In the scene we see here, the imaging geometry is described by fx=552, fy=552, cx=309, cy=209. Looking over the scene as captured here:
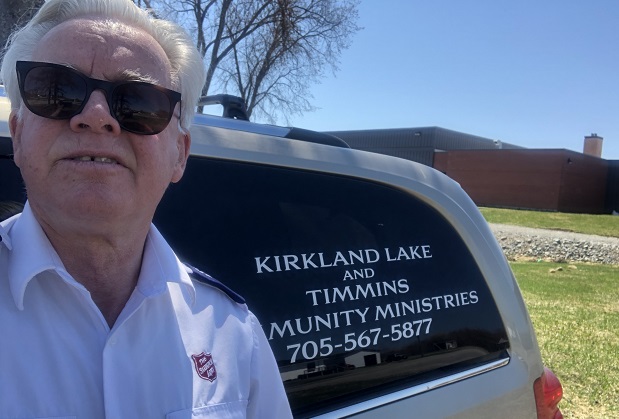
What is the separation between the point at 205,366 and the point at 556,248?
18933 mm

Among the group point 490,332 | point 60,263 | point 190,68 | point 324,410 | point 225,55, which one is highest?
point 225,55

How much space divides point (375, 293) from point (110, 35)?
1170mm

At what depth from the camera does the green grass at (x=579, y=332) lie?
16.6ft

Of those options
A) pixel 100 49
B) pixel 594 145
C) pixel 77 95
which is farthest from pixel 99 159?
pixel 594 145

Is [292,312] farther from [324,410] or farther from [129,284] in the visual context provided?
[129,284]

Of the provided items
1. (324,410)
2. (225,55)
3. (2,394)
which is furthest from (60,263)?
(225,55)

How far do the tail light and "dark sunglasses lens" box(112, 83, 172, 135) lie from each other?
1.78 meters

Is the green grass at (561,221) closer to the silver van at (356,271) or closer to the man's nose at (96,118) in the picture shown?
the silver van at (356,271)

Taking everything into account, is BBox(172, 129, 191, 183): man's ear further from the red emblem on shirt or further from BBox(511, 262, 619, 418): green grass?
BBox(511, 262, 619, 418): green grass

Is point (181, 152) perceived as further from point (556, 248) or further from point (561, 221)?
point (561, 221)

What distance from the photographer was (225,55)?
13352 millimetres

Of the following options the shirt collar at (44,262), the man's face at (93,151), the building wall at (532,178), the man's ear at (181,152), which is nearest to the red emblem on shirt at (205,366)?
the shirt collar at (44,262)

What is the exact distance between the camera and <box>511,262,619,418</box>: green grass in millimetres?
5059

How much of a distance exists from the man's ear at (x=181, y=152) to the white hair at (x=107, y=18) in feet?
0.10
